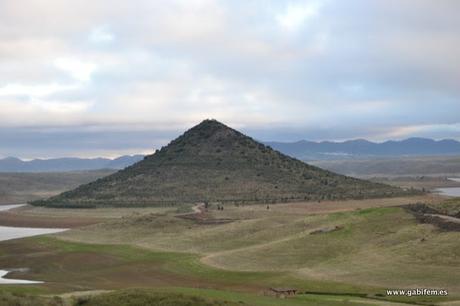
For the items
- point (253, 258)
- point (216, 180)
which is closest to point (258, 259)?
point (253, 258)

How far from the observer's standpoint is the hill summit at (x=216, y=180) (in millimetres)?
142000

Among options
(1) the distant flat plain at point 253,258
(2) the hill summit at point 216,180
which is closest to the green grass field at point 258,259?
(1) the distant flat plain at point 253,258

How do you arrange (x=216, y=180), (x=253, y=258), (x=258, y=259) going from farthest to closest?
(x=216, y=180)
(x=253, y=258)
(x=258, y=259)

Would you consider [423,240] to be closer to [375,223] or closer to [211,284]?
[375,223]

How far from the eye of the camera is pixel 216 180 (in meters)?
156

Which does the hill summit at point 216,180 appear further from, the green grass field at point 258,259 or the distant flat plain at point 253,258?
the green grass field at point 258,259

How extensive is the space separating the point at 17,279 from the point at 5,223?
223 ft

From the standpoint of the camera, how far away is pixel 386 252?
2219 inches

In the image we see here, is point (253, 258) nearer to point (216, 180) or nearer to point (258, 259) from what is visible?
point (258, 259)

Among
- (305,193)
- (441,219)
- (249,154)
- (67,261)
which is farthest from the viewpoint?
(249,154)

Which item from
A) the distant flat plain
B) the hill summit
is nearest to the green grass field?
the distant flat plain

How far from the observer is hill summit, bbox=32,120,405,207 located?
142000mm

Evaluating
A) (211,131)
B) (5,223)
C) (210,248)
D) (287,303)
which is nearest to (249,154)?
(211,131)

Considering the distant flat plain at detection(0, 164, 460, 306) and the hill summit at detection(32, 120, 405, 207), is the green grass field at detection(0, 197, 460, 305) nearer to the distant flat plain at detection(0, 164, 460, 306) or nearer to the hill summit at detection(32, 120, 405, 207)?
the distant flat plain at detection(0, 164, 460, 306)
